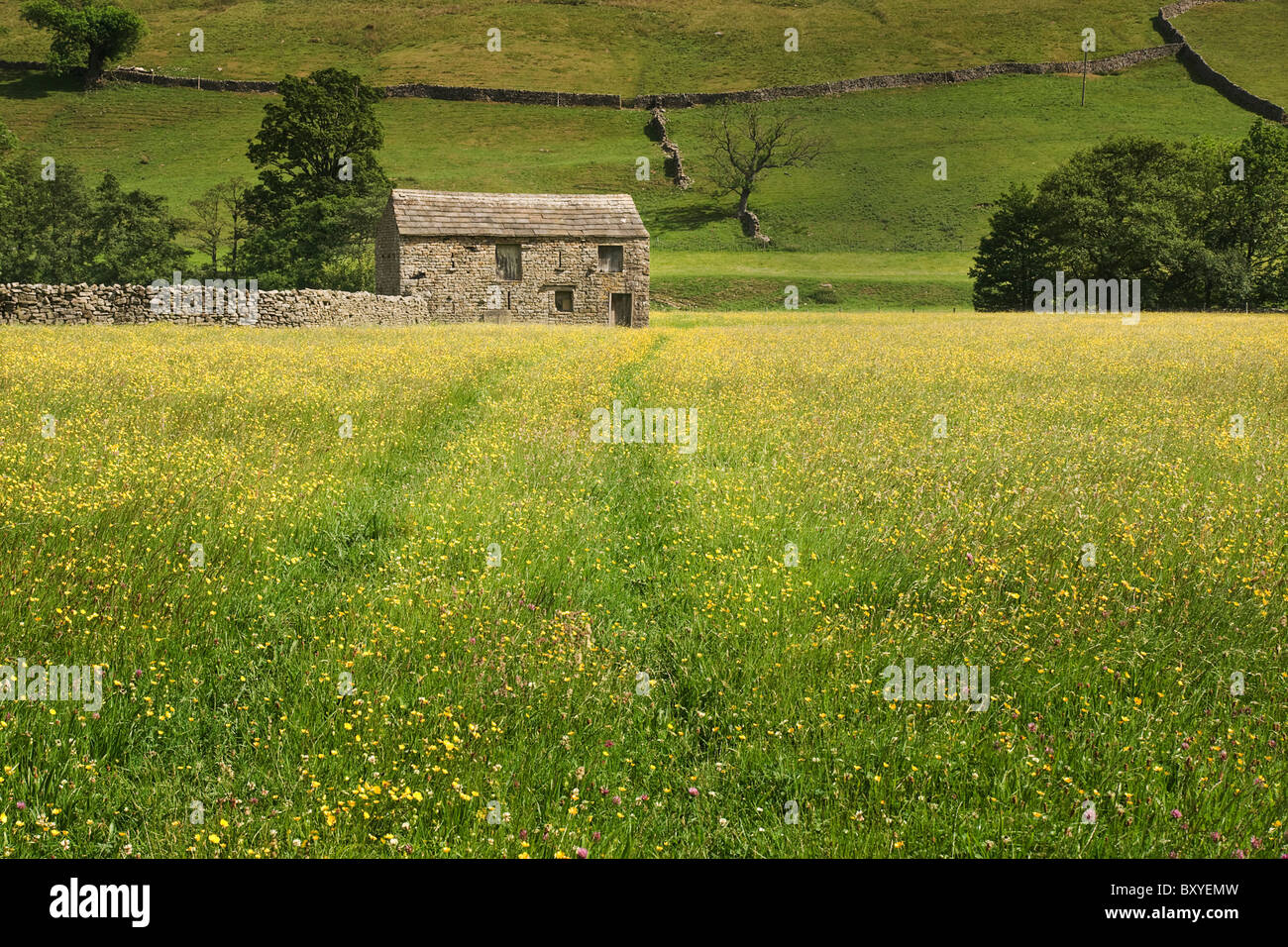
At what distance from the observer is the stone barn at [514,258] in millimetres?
41250

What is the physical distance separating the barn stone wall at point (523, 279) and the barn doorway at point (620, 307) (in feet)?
0.96

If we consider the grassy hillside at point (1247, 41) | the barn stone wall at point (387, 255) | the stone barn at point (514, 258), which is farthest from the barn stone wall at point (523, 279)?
the grassy hillside at point (1247, 41)

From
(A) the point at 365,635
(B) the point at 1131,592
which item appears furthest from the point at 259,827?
(B) the point at 1131,592

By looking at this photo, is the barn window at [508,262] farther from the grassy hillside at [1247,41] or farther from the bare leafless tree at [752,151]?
the grassy hillside at [1247,41]

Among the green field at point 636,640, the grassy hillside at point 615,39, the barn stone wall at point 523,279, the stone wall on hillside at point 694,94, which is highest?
the grassy hillside at point 615,39

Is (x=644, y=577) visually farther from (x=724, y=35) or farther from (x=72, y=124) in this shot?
(x=724, y=35)

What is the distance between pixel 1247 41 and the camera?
113938 mm

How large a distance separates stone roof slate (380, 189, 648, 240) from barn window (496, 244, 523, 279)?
653 mm

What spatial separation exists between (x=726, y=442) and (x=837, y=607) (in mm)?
4776

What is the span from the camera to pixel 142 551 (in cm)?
527

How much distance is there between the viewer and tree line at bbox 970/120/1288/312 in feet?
178

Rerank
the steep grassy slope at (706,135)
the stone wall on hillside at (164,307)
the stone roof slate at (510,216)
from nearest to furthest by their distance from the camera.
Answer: the stone wall on hillside at (164,307)
the stone roof slate at (510,216)
the steep grassy slope at (706,135)

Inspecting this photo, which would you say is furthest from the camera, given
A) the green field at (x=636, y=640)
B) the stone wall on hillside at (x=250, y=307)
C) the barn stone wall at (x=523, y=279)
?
the barn stone wall at (x=523, y=279)

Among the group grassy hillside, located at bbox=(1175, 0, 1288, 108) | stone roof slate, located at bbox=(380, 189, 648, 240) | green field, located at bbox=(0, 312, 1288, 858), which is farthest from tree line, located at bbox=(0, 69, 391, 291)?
grassy hillside, located at bbox=(1175, 0, 1288, 108)
